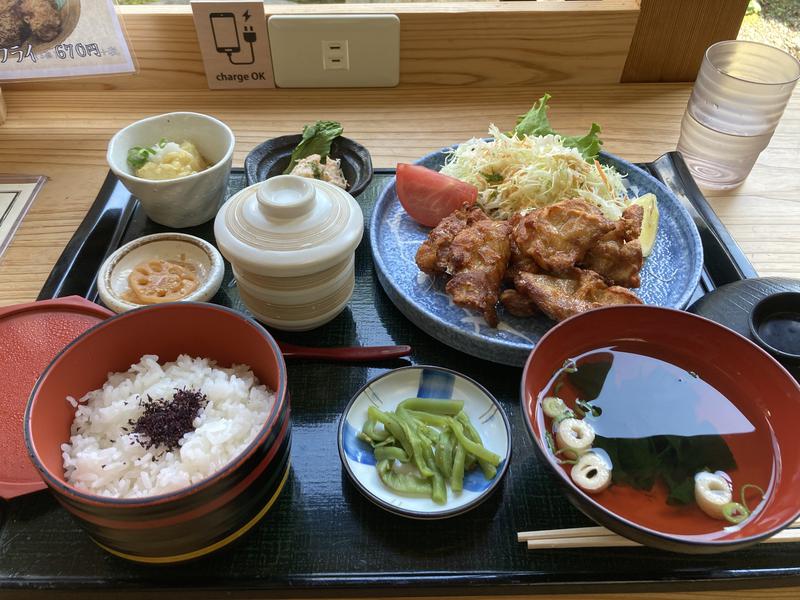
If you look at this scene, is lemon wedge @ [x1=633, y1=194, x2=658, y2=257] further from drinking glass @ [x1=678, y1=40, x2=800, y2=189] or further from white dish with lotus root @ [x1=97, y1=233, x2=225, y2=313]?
white dish with lotus root @ [x1=97, y1=233, x2=225, y2=313]

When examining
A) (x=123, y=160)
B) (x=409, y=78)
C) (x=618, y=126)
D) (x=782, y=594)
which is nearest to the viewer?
A: (x=782, y=594)

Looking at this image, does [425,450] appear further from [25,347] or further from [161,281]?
[25,347]

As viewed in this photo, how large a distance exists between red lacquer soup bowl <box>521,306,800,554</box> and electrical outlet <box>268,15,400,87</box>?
1.80 m

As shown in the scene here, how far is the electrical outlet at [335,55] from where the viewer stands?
266 centimetres

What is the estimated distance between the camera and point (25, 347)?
1577 mm

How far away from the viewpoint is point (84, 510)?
1040 millimetres

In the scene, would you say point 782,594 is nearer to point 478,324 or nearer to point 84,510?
point 478,324

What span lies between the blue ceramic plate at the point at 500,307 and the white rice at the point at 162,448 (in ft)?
1.77

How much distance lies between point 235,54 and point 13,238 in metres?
1.23

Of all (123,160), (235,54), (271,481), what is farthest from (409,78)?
(271,481)

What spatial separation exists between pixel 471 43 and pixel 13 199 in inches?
78.4

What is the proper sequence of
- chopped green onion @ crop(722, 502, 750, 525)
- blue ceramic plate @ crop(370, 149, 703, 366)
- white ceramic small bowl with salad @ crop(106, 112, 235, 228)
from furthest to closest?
white ceramic small bowl with salad @ crop(106, 112, 235, 228) < blue ceramic plate @ crop(370, 149, 703, 366) < chopped green onion @ crop(722, 502, 750, 525)

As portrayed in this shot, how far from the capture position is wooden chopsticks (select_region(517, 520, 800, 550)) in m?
1.21

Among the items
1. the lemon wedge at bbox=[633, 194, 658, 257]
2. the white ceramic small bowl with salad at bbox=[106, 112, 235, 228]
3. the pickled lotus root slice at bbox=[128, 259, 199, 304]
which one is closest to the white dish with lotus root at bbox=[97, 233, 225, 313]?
the pickled lotus root slice at bbox=[128, 259, 199, 304]
